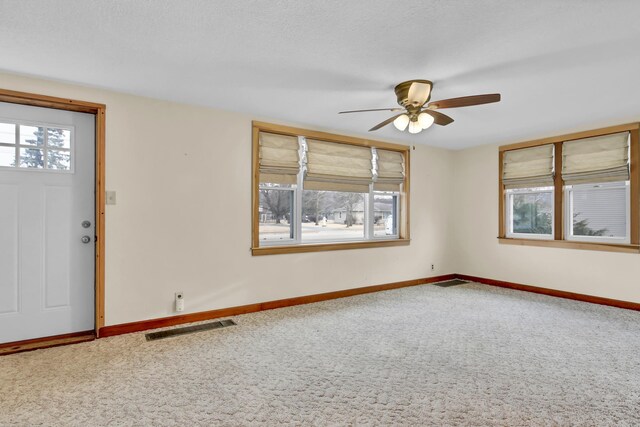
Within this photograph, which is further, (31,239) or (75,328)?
(75,328)

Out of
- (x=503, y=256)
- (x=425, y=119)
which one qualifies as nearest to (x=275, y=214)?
(x=425, y=119)

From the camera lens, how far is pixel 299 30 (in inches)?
87.4

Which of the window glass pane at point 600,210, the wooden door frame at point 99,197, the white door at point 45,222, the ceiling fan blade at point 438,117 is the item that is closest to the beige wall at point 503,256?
the window glass pane at point 600,210

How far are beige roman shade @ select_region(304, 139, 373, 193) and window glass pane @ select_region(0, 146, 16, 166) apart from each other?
289cm

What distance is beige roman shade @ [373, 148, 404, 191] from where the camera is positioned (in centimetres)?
522

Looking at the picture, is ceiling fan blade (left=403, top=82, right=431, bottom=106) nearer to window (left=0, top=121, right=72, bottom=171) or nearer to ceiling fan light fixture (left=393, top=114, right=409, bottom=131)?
ceiling fan light fixture (left=393, top=114, right=409, bottom=131)

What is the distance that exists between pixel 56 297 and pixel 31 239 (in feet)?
1.85

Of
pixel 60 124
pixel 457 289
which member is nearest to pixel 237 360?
pixel 60 124

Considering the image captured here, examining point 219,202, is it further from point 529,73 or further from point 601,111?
point 601,111

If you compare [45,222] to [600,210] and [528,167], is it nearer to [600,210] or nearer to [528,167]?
[528,167]

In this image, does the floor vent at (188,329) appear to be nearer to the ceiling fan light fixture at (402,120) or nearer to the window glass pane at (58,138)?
the window glass pane at (58,138)

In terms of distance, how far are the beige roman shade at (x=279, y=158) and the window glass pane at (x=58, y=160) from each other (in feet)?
6.17

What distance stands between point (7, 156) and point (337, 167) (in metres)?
3.42

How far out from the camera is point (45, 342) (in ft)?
9.96
